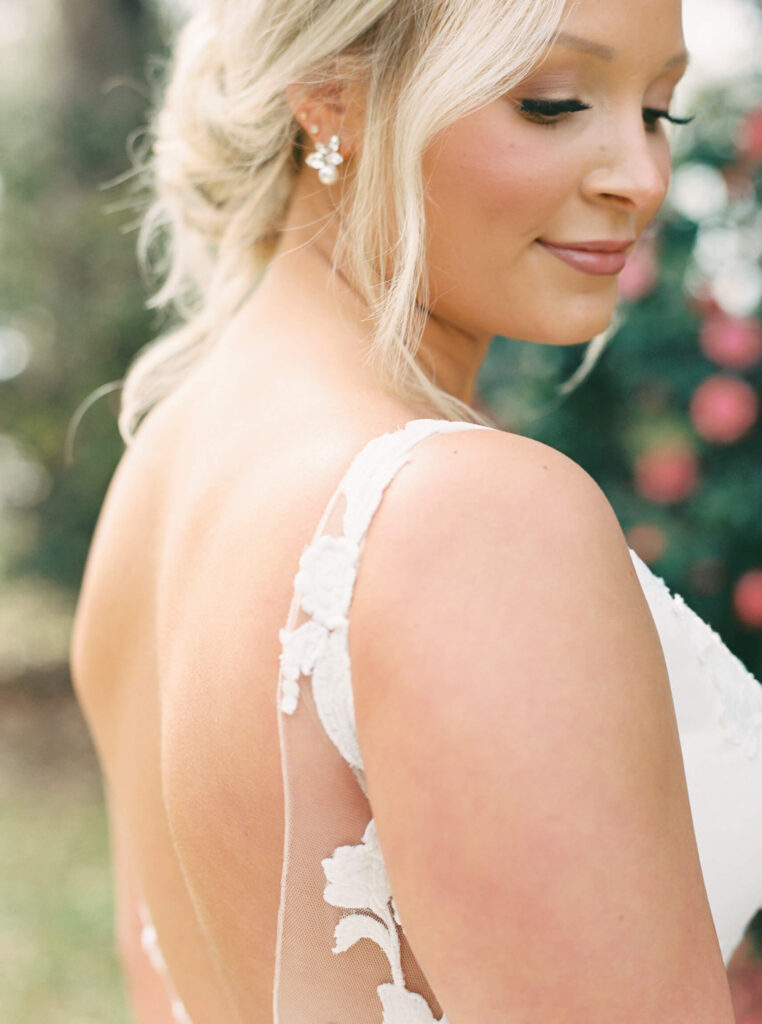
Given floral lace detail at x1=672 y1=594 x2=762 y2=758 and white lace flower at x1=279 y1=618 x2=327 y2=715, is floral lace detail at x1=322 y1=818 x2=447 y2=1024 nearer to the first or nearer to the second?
white lace flower at x1=279 y1=618 x2=327 y2=715

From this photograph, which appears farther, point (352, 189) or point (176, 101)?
point (176, 101)

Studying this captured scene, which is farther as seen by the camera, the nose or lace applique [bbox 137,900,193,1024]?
lace applique [bbox 137,900,193,1024]

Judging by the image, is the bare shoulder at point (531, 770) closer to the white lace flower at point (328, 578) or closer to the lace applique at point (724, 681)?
the white lace flower at point (328, 578)

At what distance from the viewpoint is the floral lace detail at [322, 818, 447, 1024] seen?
1120mm

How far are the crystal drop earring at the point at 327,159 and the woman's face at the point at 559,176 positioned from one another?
7.2 inches

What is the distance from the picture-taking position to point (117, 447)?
6.06 meters

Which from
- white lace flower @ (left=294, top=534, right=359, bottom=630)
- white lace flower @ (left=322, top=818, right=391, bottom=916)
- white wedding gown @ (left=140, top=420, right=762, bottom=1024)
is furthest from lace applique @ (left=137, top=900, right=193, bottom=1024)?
white lace flower @ (left=294, top=534, right=359, bottom=630)

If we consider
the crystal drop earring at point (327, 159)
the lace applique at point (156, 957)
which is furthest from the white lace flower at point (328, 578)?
the lace applique at point (156, 957)

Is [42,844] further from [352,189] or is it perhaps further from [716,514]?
[352,189]

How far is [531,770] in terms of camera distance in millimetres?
917

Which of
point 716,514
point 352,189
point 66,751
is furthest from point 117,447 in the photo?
point 352,189

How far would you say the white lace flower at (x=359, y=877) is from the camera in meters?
1.12

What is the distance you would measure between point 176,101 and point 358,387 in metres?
0.93

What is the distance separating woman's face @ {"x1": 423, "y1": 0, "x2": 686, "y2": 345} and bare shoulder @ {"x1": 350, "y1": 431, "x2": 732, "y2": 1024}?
550 mm
